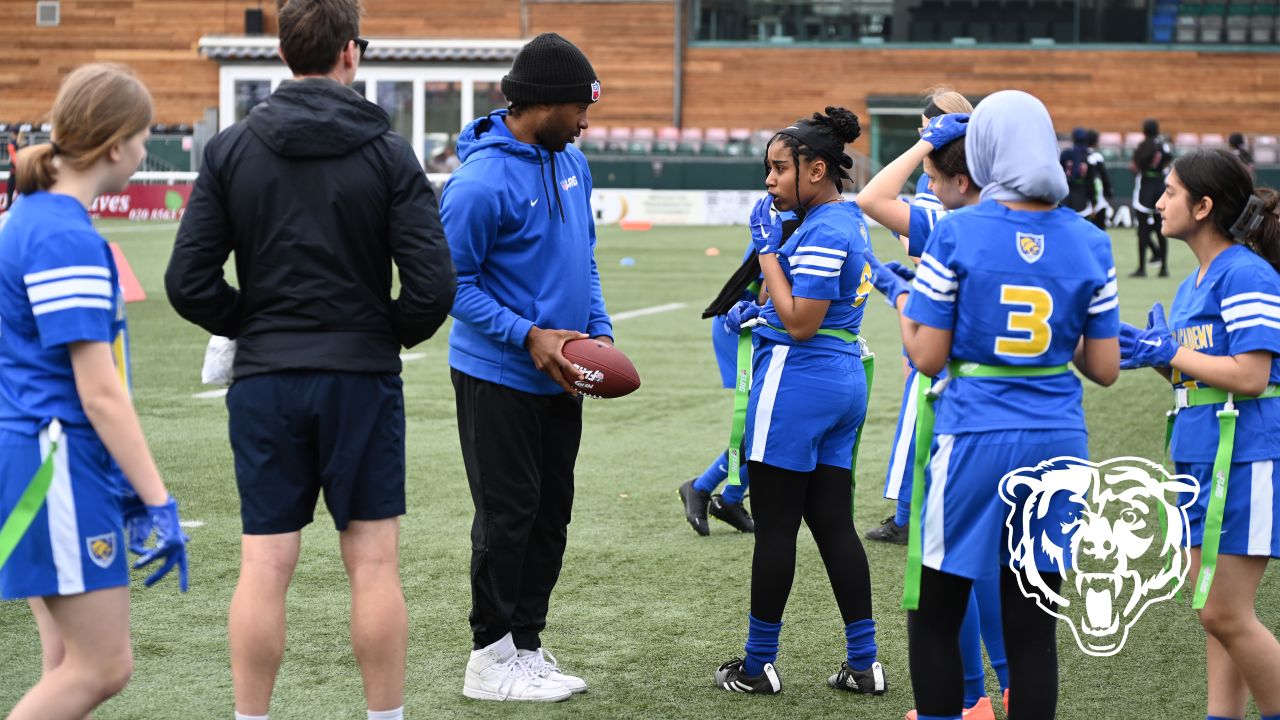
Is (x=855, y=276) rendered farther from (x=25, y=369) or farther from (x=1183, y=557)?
(x=25, y=369)

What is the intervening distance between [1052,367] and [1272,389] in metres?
0.82

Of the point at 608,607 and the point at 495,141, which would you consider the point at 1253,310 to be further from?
the point at 608,607

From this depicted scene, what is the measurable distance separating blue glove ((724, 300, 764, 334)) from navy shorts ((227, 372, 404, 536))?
1575 mm

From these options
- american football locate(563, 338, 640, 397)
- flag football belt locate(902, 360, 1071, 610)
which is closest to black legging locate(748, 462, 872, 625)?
american football locate(563, 338, 640, 397)

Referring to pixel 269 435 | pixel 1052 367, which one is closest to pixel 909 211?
pixel 1052 367

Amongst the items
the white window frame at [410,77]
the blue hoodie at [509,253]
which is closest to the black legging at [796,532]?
the blue hoodie at [509,253]

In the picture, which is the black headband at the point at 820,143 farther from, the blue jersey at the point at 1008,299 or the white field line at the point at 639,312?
the white field line at the point at 639,312

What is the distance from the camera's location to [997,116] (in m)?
3.50

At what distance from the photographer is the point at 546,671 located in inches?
188

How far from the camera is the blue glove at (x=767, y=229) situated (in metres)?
4.72

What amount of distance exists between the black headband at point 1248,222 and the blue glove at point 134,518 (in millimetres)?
2853

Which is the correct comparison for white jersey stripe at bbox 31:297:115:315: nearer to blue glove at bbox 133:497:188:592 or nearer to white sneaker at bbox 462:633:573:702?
blue glove at bbox 133:497:188:592

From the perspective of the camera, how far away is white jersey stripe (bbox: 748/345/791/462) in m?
4.68

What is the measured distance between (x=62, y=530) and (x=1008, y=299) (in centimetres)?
216
